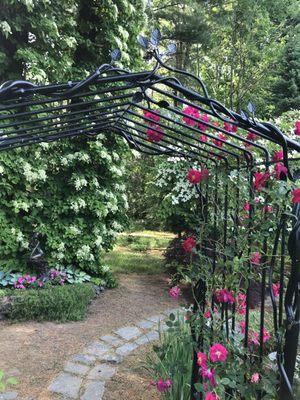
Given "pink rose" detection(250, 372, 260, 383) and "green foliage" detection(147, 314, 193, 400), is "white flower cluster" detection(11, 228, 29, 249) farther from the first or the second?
"pink rose" detection(250, 372, 260, 383)

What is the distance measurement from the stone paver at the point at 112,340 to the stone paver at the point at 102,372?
0.47m

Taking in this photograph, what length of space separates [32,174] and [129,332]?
7.23ft

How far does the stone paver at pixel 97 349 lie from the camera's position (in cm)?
338

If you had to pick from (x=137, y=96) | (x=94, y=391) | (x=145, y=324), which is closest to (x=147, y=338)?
(x=145, y=324)

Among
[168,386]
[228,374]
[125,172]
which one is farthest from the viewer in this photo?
[125,172]

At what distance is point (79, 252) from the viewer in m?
5.18

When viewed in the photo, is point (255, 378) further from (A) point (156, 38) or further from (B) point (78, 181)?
(B) point (78, 181)

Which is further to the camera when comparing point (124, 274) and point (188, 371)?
point (124, 274)

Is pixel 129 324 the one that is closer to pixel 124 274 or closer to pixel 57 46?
pixel 124 274

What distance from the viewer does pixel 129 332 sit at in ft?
12.8

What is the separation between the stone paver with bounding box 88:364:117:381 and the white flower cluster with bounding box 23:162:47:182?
2513mm

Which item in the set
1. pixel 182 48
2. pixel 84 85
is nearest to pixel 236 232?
pixel 84 85

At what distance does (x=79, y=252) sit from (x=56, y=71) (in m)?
2.34

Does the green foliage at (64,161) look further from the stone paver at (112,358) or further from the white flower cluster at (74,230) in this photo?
the stone paver at (112,358)
